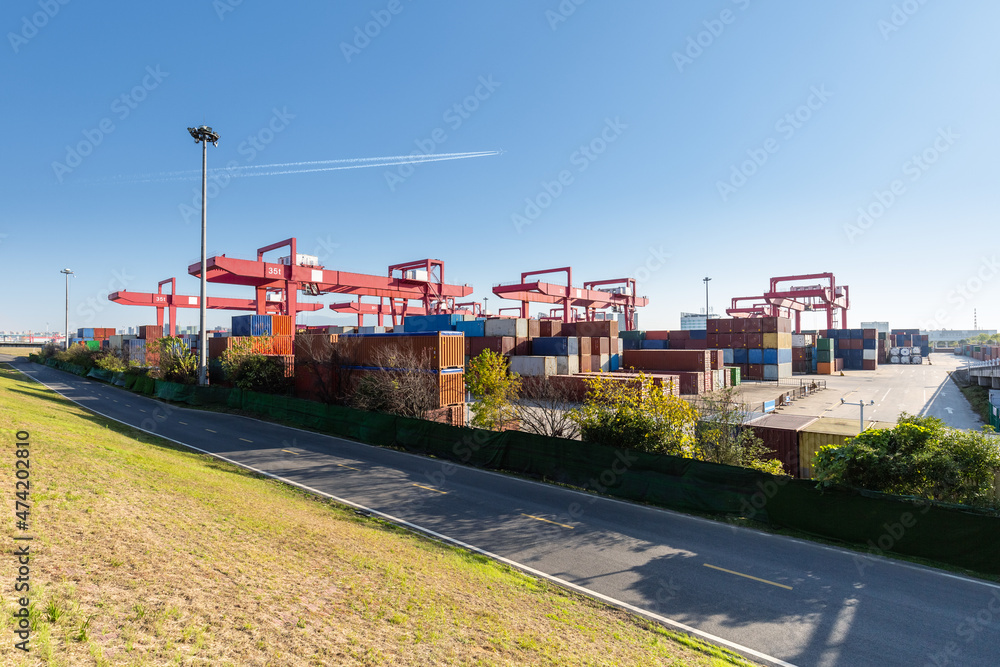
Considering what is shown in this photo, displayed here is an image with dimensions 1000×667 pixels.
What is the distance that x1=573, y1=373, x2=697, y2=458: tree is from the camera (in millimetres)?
16250

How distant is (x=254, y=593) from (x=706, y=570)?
9.26m

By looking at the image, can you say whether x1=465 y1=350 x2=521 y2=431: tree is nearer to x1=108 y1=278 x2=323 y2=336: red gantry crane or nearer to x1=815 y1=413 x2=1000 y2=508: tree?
x1=815 y1=413 x2=1000 y2=508: tree

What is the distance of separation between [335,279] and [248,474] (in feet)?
86.4

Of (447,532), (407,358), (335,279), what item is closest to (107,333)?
(335,279)

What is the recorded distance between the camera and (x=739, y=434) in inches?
672

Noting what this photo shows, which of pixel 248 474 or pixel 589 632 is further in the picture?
pixel 248 474

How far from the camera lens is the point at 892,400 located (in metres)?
41.0

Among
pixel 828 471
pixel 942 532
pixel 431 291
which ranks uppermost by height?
pixel 431 291

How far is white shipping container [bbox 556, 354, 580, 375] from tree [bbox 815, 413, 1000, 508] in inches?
1168

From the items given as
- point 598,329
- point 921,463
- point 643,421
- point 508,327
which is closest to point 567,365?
point 508,327

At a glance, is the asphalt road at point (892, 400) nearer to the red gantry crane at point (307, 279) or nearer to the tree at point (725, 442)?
the tree at point (725, 442)

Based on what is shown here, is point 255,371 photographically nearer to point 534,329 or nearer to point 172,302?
point 534,329

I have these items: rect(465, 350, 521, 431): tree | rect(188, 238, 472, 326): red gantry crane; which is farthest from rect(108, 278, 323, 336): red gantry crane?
rect(465, 350, 521, 431): tree

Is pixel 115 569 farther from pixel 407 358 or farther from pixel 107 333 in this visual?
pixel 107 333
